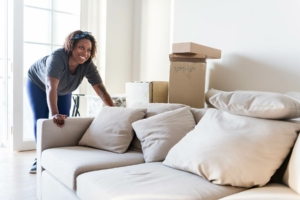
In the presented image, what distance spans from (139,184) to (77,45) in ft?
4.83

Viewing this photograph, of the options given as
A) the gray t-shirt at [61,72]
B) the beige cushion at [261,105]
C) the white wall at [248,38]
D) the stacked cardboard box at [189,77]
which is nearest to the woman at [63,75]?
the gray t-shirt at [61,72]

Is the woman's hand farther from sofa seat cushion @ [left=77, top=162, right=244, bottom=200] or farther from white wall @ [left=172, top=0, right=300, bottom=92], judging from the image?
white wall @ [left=172, top=0, right=300, bottom=92]

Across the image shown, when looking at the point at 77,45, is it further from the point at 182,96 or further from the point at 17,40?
the point at 17,40

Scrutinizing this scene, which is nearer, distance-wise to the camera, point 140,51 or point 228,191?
point 228,191

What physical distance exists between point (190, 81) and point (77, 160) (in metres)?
1.07

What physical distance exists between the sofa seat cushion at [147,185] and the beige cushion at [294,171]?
196 mm

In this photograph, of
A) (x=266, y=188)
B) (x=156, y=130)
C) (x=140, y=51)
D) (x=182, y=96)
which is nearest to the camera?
(x=266, y=188)

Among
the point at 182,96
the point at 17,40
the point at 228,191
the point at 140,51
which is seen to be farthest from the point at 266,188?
the point at 17,40

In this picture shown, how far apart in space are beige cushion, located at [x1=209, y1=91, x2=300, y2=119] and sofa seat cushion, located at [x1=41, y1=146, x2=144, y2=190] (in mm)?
669

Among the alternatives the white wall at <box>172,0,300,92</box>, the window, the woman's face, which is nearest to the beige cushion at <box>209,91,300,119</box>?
the white wall at <box>172,0,300,92</box>

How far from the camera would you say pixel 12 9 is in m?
3.22

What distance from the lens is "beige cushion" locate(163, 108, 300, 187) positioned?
3.92ft

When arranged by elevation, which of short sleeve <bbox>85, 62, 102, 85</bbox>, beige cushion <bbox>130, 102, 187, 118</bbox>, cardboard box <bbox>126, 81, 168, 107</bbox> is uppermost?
short sleeve <bbox>85, 62, 102, 85</bbox>

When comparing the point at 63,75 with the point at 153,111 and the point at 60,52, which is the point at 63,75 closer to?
the point at 60,52
